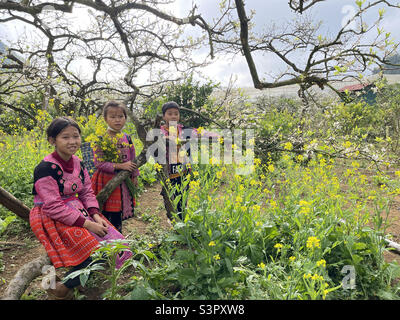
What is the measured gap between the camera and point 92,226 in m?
2.00

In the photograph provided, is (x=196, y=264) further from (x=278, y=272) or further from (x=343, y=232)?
(x=343, y=232)

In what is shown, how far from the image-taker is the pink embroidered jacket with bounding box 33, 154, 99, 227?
1.89 meters

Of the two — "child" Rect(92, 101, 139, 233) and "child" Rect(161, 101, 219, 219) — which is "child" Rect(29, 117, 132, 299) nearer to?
"child" Rect(92, 101, 139, 233)

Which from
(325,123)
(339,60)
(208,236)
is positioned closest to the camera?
(208,236)

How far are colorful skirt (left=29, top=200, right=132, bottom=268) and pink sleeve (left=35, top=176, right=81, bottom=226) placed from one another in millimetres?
55

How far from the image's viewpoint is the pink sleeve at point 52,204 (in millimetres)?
1885

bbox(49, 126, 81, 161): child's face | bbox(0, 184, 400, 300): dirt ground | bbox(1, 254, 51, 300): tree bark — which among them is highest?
bbox(49, 126, 81, 161): child's face

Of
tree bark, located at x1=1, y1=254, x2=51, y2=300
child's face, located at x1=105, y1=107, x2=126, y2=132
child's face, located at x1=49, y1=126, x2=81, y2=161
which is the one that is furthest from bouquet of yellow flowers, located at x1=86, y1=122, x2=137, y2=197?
→ tree bark, located at x1=1, y1=254, x2=51, y2=300

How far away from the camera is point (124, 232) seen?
131 inches

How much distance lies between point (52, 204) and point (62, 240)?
0.29 meters

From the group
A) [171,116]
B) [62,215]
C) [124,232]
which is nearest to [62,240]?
[62,215]

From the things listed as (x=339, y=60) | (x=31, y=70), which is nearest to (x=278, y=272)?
(x=339, y=60)
